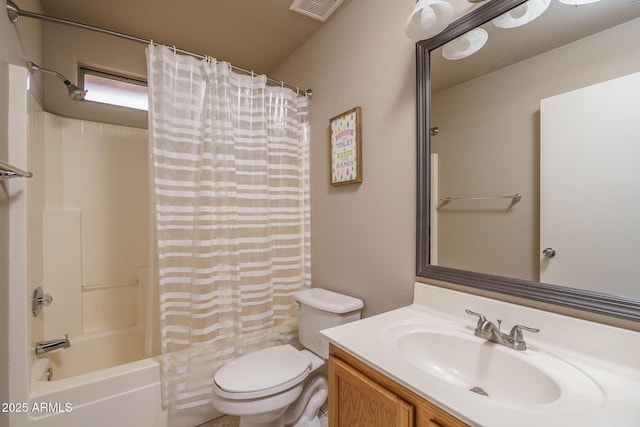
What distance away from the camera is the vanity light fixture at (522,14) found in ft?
3.04

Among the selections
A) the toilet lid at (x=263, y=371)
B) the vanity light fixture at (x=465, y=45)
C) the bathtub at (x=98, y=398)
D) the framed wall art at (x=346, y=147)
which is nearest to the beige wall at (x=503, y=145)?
the vanity light fixture at (x=465, y=45)

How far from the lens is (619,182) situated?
0.77m

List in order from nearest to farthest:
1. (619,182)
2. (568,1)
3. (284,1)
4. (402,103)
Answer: (619,182), (568,1), (402,103), (284,1)

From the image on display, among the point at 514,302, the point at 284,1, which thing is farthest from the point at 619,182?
the point at 284,1

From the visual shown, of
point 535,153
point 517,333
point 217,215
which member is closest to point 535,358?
point 517,333

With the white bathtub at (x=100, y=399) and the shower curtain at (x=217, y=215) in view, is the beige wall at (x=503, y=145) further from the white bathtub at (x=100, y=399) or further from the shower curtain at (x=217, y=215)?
the white bathtub at (x=100, y=399)

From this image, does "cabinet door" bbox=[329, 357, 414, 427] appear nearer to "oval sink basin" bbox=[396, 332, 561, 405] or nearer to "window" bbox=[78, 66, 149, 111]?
"oval sink basin" bbox=[396, 332, 561, 405]

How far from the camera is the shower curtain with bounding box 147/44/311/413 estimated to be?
1443mm

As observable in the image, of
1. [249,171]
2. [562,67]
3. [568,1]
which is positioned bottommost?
[249,171]

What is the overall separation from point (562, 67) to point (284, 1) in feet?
4.88

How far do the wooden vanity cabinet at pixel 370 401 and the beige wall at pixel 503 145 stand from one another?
1.92 ft

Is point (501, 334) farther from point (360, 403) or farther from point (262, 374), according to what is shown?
point (262, 374)

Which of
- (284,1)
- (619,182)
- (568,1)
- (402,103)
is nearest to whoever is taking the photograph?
(619,182)

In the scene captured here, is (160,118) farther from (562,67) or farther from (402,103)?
(562,67)
